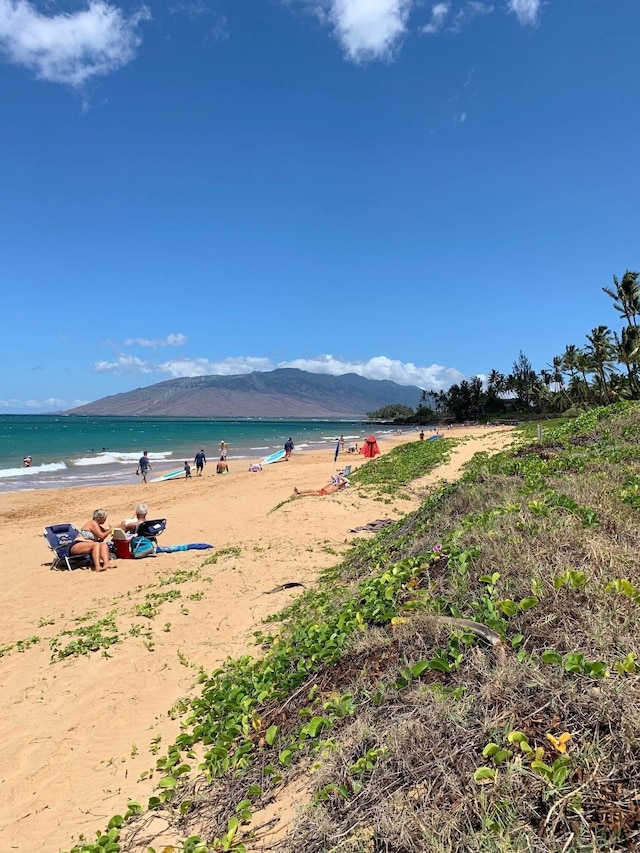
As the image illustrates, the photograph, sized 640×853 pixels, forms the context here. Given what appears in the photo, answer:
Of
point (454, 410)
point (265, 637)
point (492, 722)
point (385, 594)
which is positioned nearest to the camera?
point (492, 722)

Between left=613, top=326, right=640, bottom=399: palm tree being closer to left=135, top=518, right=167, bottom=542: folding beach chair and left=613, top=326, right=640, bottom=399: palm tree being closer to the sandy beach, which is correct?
the sandy beach

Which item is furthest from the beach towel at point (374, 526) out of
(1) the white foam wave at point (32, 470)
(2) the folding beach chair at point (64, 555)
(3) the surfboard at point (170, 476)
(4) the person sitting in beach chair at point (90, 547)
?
(1) the white foam wave at point (32, 470)

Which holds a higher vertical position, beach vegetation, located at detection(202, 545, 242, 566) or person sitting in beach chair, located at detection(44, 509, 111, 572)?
person sitting in beach chair, located at detection(44, 509, 111, 572)

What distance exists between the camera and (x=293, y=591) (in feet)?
23.2

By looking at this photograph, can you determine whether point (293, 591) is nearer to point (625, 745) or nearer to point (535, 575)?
point (535, 575)

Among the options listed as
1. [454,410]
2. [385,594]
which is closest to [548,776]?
[385,594]

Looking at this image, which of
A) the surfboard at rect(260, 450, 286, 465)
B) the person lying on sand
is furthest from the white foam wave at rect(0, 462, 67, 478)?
the person lying on sand

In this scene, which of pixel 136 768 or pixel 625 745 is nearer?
pixel 625 745

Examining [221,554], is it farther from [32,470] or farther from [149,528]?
[32,470]

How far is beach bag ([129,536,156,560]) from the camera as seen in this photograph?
32.1ft

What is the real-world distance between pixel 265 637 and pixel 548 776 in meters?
4.08

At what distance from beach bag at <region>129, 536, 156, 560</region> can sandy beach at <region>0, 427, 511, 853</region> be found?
0.23 metres

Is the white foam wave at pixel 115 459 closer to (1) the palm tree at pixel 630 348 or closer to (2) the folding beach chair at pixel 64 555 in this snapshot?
(2) the folding beach chair at pixel 64 555

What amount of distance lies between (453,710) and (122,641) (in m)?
4.68
